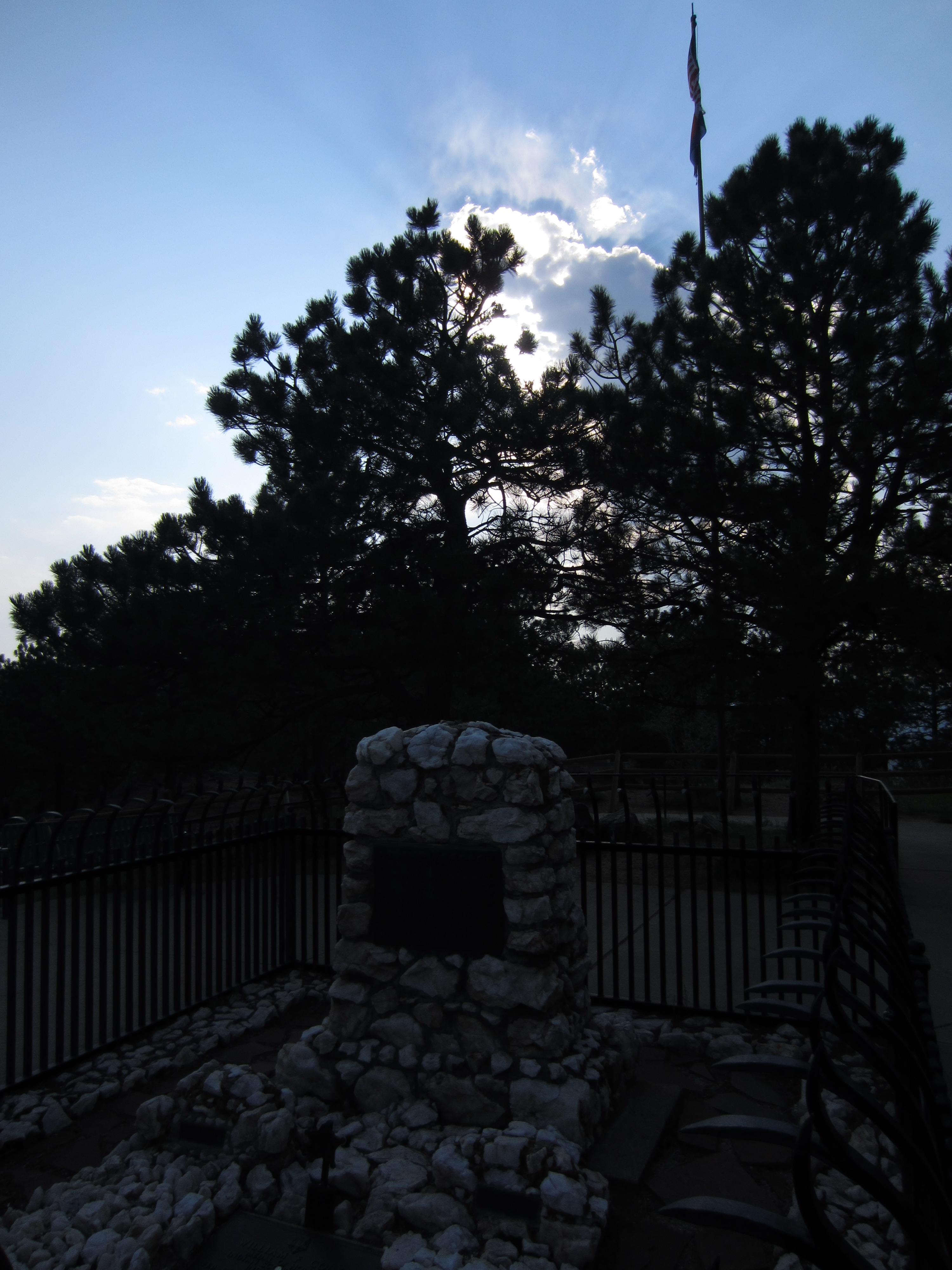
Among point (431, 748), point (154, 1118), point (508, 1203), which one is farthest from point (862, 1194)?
point (154, 1118)

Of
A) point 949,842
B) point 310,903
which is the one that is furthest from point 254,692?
point 949,842

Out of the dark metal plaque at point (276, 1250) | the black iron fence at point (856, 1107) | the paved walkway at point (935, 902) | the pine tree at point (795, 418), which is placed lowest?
the paved walkway at point (935, 902)

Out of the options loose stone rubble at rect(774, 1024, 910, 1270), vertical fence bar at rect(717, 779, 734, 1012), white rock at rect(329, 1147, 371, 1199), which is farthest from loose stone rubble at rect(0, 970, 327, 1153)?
loose stone rubble at rect(774, 1024, 910, 1270)

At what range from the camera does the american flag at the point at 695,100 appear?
46.5 ft

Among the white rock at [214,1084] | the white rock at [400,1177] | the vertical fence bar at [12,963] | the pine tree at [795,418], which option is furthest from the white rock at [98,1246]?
the pine tree at [795,418]

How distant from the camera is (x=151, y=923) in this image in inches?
235

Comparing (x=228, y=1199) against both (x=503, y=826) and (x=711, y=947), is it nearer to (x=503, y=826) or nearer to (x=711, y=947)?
(x=503, y=826)

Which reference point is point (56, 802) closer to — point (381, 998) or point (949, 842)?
point (381, 998)

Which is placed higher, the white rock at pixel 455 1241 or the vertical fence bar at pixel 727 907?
the vertical fence bar at pixel 727 907

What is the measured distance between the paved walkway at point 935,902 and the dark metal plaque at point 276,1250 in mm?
3015

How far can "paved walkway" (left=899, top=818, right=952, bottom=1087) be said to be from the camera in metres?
5.24

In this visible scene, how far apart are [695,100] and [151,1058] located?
17316 mm

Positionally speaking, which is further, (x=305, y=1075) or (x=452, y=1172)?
(x=305, y=1075)

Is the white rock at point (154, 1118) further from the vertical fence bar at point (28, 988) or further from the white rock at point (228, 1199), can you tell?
the vertical fence bar at point (28, 988)
